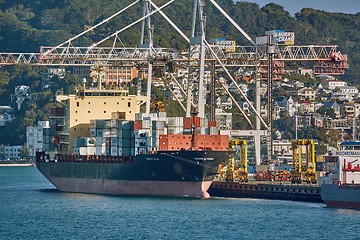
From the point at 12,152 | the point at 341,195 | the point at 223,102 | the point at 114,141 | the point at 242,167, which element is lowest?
the point at 341,195

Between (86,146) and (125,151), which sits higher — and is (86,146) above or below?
above

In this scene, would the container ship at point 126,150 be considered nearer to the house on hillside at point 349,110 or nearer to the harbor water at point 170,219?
the harbor water at point 170,219

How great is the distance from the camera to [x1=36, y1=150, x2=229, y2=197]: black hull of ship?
92750mm

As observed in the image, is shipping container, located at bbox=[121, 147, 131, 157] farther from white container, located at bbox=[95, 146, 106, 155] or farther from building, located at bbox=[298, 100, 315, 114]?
building, located at bbox=[298, 100, 315, 114]

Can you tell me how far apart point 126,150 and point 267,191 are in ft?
39.5

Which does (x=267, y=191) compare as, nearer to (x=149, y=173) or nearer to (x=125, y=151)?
(x=149, y=173)

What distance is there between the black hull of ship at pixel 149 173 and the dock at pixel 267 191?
1622 mm

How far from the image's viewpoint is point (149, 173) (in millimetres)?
95000

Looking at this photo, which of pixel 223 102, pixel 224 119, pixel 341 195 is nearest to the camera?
pixel 341 195

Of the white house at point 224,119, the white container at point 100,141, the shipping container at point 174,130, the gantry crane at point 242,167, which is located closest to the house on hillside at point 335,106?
the white house at point 224,119

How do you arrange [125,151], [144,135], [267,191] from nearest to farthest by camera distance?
[267,191]
[144,135]
[125,151]

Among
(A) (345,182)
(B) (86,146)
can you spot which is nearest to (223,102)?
(B) (86,146)

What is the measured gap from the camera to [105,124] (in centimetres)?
10075

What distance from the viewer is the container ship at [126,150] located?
93.3 m
